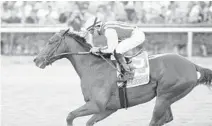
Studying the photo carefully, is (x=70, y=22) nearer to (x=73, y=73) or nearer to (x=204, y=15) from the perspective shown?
(x=73, y=73)

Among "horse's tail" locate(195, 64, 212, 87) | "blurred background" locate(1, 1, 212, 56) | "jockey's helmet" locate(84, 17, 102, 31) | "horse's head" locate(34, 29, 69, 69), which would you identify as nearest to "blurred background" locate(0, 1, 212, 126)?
"blurred background" locate(1, 1, 212, 56)

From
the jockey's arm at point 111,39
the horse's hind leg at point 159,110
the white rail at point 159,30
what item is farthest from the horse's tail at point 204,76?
the white rail at point 159,30

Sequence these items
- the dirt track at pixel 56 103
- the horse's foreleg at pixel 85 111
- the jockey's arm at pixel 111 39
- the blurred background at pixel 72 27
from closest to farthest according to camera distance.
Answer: the horse's foreleg at pixel 85 111 → the jockey's arm at pixel 111 39 → the dirt track at pixel 56 103 → the blurred background at pixel 72 27

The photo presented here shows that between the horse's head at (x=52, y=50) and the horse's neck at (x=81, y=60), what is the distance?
13 cm

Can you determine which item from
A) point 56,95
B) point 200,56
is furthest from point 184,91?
point 200,56

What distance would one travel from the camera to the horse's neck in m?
7.50

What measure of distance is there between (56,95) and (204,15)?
6929 millimetres

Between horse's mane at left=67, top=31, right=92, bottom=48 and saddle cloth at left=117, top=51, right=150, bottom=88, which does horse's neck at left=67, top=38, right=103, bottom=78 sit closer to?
horse's mane at left=67, top=31, right=92, bottom=48

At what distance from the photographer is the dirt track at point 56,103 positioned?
870 centimetres

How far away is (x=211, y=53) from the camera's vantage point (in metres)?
16.6

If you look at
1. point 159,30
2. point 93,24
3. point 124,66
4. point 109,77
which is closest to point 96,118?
point 109,77

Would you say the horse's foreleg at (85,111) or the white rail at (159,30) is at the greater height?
the white rail at (159,30)

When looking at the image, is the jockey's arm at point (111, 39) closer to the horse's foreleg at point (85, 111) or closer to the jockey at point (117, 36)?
the jockey at point (117, 36)

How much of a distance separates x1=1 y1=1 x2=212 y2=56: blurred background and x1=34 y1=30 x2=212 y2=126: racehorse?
27.6 feet
